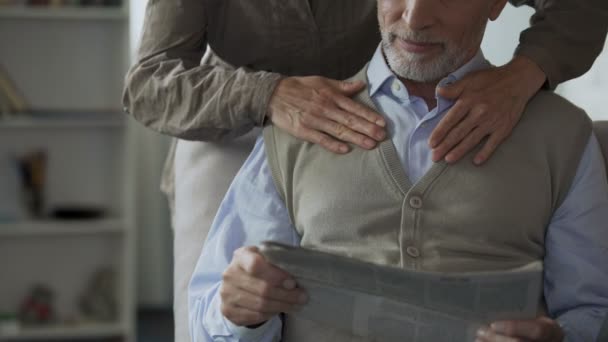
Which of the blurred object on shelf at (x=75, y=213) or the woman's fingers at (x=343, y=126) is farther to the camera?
the blurred object on shelf at (x=75, y=213)

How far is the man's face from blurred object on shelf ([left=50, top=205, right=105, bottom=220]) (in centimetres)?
227

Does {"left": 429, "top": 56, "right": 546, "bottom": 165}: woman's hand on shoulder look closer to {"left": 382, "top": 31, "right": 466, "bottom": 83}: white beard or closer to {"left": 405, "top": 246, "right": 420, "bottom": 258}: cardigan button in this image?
{"left": 382, "top": 31, "right": 466, "bottom": 83}: white beard

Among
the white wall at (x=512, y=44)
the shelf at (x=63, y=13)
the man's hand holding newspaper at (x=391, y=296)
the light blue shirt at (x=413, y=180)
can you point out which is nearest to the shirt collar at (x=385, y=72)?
the light blue shirt at (x=413, y=180)

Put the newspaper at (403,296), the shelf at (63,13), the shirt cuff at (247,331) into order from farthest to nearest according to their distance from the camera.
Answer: the shelf at (63,13)
the shirt cuff at (247,331)
the newspaper at (403,296)

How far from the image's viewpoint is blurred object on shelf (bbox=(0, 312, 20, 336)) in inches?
134

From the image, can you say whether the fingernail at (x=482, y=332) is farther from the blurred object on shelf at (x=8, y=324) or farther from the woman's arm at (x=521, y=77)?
the blurred object on shelf at (x=8, y=324)

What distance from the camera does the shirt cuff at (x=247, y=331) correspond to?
1.33 m

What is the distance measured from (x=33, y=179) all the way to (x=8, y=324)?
0.53 meters

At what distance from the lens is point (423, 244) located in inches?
53.4

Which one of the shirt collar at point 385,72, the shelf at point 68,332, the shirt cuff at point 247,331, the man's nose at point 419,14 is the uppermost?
the man's nose at point 419,14

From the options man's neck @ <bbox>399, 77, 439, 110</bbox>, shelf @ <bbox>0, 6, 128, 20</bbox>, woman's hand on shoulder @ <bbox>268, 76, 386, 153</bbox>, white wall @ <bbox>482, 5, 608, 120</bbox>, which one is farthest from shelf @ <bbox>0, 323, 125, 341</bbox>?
man's neck @ <bbox>399, 77, 439, 110</bbox>

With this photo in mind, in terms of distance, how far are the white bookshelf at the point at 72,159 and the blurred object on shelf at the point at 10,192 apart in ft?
0.06

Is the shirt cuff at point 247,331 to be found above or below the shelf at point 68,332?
above

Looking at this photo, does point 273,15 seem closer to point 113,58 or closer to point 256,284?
point 256,284
